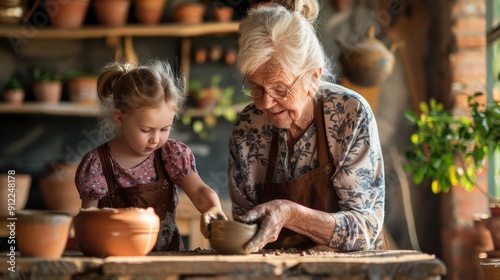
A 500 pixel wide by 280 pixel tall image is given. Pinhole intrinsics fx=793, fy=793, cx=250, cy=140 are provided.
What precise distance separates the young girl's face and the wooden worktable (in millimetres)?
754

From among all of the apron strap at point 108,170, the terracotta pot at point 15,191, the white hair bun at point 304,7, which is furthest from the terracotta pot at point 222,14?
the apron strap at point 108,170

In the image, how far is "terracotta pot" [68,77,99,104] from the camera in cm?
571

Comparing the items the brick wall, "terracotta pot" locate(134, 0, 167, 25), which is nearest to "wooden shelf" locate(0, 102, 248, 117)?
"terracotta pot" locate(134, 0, 167, 25)

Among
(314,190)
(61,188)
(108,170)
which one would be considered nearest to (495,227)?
(314,190)

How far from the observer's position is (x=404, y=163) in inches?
237

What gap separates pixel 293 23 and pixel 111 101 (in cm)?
76

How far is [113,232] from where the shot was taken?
2240 millimetres

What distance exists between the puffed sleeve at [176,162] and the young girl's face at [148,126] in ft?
0.37

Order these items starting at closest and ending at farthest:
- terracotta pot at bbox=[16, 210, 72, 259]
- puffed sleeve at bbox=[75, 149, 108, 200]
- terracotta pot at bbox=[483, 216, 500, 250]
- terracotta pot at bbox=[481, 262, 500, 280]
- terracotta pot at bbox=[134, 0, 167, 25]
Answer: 1. terracotta pot at bbox=[16, 210, 72, 259]
2. puffed sleeve at bbox=[75, 149, 108, 200]
3. terracotta pot at bbox=[481, 262, 500, 280]
4. terracotta pot at bbox=[483, 216, 500, 250]
5. terracotta pot at bbox=[134, 0, 167, 25]

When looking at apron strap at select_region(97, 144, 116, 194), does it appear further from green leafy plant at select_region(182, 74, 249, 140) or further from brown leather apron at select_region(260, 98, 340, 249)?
green leafy plant at select_region(182, 74, 249, 140)

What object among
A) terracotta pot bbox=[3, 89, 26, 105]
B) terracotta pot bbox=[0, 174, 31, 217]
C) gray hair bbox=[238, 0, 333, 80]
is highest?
gray hair bbox=[238, 0, 333, 80]

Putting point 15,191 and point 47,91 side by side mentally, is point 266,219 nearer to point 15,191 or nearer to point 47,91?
point 15,191

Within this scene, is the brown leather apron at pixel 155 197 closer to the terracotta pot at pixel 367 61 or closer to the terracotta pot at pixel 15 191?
the terracotta pot at pixel 15 191

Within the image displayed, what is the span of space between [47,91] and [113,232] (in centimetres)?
368
